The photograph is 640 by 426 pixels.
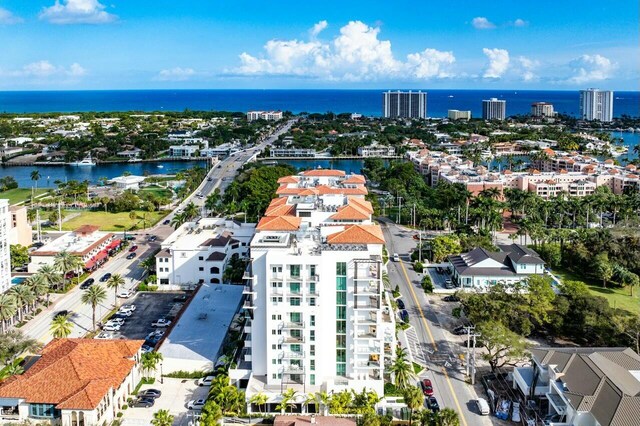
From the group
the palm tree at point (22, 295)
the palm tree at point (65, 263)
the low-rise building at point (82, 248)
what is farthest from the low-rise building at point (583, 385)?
the low-rise building at point (82, 248)

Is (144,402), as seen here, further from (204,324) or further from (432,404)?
(432,404)

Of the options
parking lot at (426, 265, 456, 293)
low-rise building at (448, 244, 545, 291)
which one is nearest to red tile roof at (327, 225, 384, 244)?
parking lot at (426, 265, 456, 293)

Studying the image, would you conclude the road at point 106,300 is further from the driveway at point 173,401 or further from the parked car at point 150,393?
the driveway at point 173,401

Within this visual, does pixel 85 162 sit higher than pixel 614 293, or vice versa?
pixel 85 162

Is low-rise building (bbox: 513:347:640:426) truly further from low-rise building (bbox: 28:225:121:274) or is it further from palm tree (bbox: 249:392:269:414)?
low-rise building (bbox: 28:225:121:274)

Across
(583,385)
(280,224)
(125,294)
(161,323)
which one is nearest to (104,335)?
(161,323)
